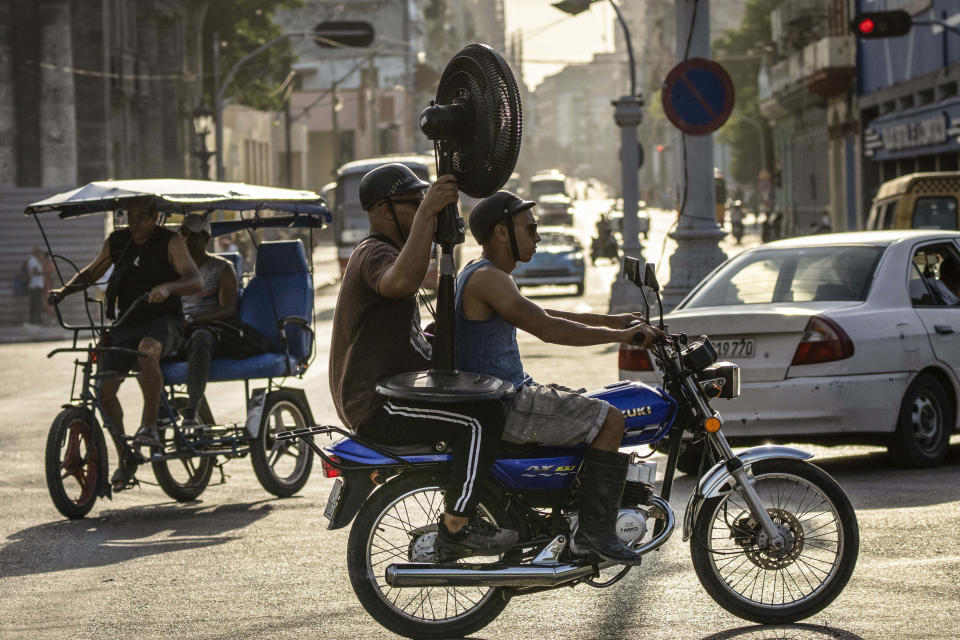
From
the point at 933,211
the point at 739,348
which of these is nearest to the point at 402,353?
the point at 739,348

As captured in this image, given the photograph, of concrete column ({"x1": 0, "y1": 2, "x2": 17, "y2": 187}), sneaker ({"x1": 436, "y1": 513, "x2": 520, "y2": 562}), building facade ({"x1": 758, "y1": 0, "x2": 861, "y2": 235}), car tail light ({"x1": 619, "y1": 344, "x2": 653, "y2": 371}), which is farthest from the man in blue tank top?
building facade ({"x1": 758, "y1": 0, "x2": 861, "y2": 235})

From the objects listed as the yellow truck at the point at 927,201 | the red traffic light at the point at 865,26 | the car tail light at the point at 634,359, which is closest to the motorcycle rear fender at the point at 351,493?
the car tail light at the point at 634,359

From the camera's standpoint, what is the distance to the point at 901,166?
4031cm

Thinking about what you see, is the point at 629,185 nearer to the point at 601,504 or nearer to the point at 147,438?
the point at 147,438

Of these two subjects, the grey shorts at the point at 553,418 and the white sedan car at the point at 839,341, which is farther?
the white sedan car at the point at 839,341

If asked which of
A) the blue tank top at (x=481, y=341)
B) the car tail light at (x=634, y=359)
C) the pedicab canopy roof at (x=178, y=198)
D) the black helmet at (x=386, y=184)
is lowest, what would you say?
the car tail light at (x=634, y=359)

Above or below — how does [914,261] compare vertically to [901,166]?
below

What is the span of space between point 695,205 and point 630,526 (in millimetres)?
12748

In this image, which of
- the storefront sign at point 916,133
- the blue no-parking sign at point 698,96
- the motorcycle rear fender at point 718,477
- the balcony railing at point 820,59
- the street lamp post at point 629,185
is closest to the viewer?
the motorcycle rear fender at point 718,477

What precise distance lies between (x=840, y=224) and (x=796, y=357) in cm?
4085

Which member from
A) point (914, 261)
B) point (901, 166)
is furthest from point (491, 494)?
point (901, 166)

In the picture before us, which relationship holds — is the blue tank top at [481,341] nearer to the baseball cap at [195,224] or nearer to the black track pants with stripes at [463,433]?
the black track pants with stripes at [463,433]

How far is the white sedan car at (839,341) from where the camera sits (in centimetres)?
972

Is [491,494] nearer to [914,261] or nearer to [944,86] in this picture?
[914,261]
